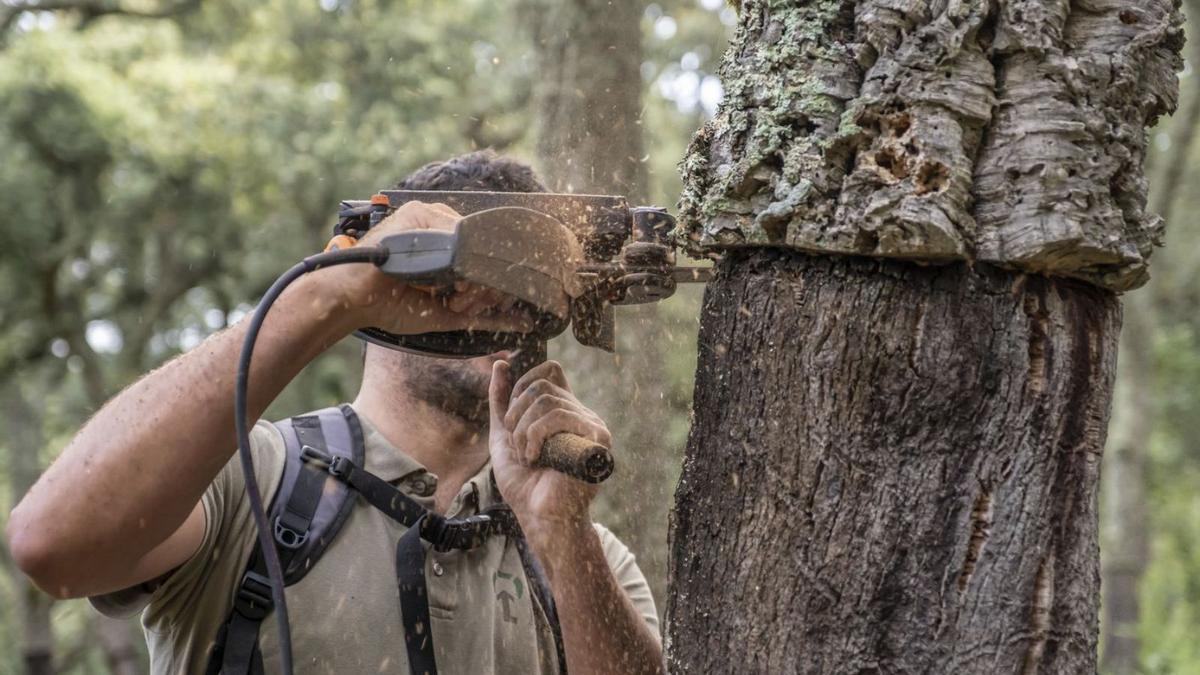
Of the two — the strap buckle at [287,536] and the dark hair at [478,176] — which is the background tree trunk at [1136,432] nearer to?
the dark hair at [478,176]

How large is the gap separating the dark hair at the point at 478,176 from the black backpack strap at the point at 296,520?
2.17ft

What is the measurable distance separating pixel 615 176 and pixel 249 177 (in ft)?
30.8

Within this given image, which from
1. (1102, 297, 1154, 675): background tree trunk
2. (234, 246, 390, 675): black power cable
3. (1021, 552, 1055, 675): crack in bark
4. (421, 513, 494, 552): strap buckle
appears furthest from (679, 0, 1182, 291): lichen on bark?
(1102, 297, 1154, 675): background tree trunk

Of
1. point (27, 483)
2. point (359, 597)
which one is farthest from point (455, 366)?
point (27, 483)

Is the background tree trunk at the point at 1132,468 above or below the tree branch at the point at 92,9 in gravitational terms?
below

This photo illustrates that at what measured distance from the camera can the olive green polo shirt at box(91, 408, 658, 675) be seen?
234cm

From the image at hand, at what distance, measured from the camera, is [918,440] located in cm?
155

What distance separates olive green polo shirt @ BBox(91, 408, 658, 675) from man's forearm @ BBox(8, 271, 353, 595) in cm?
32

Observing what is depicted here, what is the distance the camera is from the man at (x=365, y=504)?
1909mm

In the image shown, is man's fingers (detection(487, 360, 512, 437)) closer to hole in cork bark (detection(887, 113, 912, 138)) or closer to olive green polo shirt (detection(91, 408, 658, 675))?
olive green polo shirt (detection(91, 408, 658, 675))

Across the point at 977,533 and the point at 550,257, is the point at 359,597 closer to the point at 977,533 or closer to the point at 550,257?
the point at 550,257

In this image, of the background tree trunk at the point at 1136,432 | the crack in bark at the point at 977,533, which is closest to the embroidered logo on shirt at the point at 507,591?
the crack in bark at the point at 977,533

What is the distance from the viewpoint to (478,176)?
9.61ft

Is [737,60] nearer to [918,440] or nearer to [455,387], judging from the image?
[918,440]
